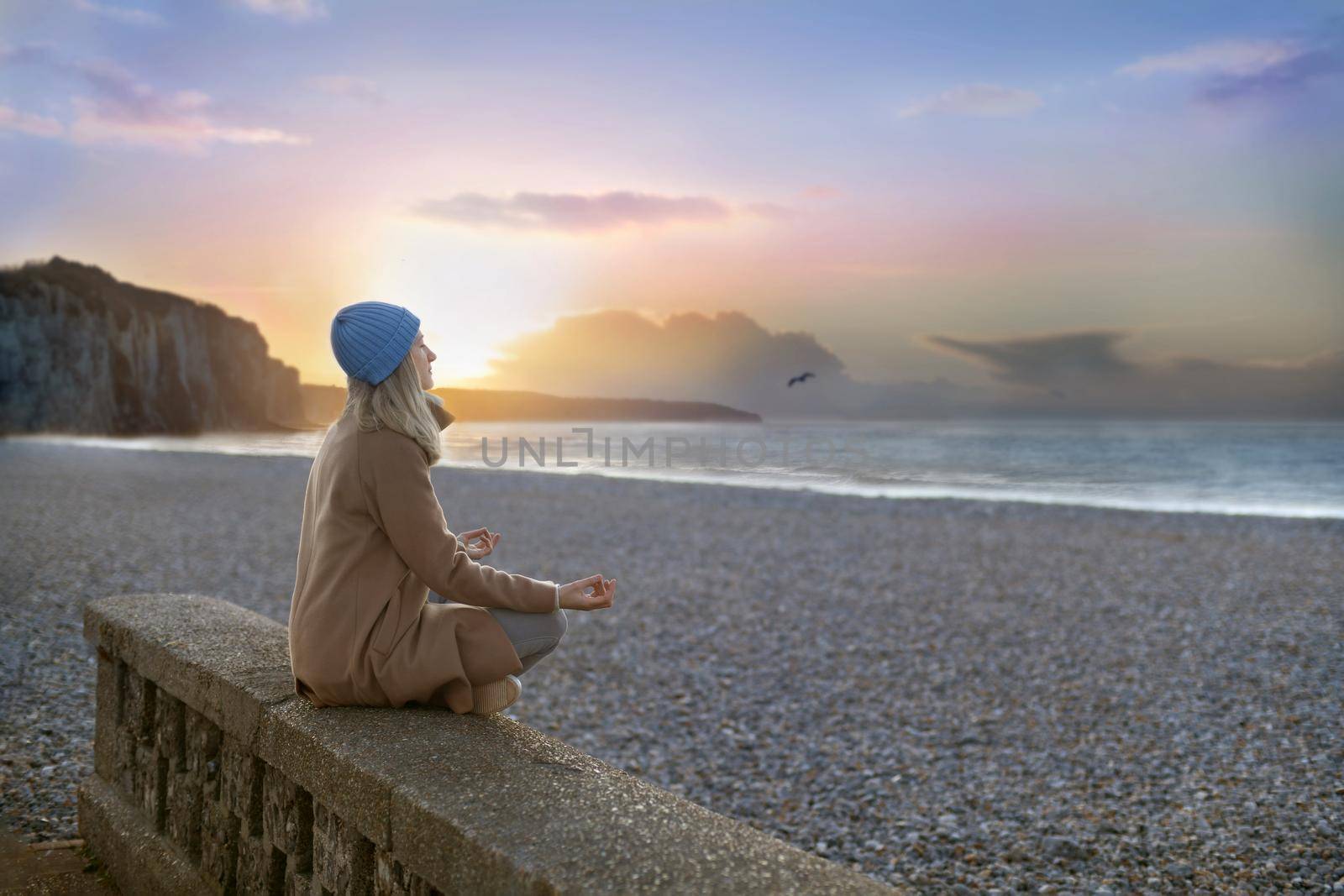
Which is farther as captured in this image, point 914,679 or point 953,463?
point 953,463

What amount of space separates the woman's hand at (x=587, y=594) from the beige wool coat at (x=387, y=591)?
38mm

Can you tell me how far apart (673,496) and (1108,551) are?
7.94 m

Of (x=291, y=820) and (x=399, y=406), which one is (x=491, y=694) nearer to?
(x=291, y=820)

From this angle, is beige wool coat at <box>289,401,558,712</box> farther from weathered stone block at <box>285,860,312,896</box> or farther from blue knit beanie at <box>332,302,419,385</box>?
weathered stone block at <box>285,860,312,896</box>

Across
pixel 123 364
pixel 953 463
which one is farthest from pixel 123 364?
pixel 953 463

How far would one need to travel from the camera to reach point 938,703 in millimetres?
5758

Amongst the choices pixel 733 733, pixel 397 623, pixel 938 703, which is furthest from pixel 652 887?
pixel 938 703

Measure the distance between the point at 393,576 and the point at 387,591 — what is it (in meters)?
0.04

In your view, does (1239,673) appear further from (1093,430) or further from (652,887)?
(1093,430)

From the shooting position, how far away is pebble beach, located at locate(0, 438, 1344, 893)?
Result: 3891 millimetres

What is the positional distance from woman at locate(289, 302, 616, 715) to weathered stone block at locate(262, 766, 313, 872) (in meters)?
0.21

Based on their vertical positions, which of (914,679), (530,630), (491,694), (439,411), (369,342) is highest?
(369,342)

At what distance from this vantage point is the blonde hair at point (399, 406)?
2086 mm

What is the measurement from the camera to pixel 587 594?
2.21 meters
